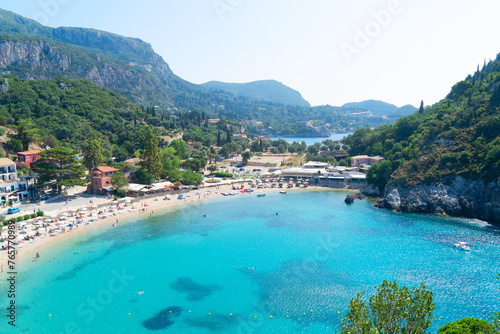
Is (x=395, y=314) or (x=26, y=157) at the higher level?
(x=26, y=157)

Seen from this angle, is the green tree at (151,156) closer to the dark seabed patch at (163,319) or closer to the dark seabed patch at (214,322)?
the dark seabed patch at (163,319)

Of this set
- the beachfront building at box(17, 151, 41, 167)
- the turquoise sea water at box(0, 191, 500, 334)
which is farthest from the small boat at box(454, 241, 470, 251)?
the beachfront building at box(17, 151, 41, 167)

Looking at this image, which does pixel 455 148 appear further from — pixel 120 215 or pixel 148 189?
pixel 120 215

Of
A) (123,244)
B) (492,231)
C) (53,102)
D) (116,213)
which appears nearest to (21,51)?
(53,102)

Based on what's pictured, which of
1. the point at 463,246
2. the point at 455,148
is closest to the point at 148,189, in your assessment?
the point at 463,246

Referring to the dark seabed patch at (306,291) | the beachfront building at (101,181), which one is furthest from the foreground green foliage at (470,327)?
the beachfront building at (101,181)

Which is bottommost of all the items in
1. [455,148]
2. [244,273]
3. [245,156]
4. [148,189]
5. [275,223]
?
[244,273]
